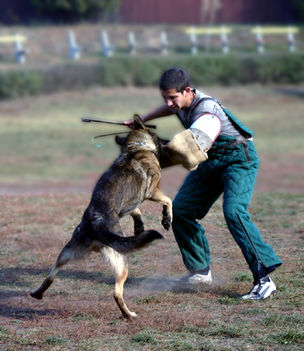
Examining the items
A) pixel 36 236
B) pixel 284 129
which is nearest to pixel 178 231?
pixel 36 236

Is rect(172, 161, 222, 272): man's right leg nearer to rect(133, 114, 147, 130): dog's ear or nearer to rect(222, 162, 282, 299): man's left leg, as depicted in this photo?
rect(222, 162, 282, 299): man's left leg

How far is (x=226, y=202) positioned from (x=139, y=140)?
0.90 meters

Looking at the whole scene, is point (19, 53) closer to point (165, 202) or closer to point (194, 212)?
point (194, 212)

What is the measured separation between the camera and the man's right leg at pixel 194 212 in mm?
6590

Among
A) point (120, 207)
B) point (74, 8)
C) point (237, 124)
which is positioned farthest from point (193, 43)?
point (120, 207)

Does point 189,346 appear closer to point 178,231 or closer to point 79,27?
point 178,231

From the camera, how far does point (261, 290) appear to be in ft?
20.3

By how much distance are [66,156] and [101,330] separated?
1404 centimetres

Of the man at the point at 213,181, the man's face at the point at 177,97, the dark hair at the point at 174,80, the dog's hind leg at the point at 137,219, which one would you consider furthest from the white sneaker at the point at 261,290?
the dark hair at the point at 174,80

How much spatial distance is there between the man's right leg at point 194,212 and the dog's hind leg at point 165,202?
439 mm

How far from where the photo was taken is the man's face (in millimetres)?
5922

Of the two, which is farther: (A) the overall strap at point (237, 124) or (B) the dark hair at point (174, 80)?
(A) the overall strap at point (237, 124)

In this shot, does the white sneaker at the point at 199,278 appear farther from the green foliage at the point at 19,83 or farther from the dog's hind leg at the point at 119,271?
the green foliage at the point at 19,83

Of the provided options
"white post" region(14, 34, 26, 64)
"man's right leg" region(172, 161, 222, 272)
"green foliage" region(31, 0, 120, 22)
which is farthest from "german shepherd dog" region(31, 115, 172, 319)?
"green foliage" region(31, 0, 120, 22)
